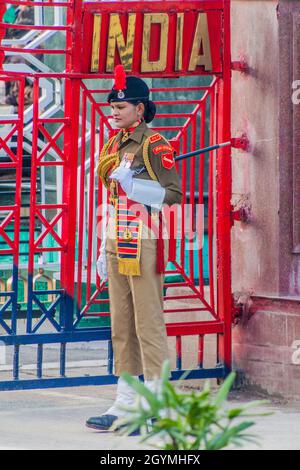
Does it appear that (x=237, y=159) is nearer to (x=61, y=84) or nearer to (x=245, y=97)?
(x=245, y=97)

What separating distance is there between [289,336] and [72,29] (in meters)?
2.30

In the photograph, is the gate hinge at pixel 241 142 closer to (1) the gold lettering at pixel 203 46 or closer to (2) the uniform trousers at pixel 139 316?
(1) the gold lettering at pixel 203 46

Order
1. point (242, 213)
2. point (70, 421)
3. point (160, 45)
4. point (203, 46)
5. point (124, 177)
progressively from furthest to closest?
point (242, 213)
point (203, 46)
point (160, 45)
point (70, 421)
point (124, 177)

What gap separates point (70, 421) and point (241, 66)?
254cm

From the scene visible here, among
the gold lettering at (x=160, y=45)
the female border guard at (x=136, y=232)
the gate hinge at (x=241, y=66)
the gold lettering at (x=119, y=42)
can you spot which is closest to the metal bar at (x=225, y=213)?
the gate hinge at (x=241, y=66)

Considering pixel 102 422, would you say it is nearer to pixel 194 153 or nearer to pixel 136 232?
pixel 136 232

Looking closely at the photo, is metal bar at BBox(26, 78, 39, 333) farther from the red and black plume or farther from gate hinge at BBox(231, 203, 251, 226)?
gate hinge at BBox(231, 203, 251, 226)

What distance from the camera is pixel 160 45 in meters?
7.78

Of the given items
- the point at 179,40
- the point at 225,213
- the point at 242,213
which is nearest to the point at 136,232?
the point at 225,213

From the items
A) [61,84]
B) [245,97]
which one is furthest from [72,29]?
[61,84]

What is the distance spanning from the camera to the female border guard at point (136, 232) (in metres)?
6.90

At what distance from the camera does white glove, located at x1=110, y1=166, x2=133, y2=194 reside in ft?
22.4

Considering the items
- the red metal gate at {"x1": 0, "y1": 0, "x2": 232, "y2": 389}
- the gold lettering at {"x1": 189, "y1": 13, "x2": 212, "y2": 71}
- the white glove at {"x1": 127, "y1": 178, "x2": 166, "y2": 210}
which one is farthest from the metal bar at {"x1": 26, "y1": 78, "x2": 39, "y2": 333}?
the gold lettering at {"x1": 189, "y1": 13, "x2": 212, "y2": 71}
